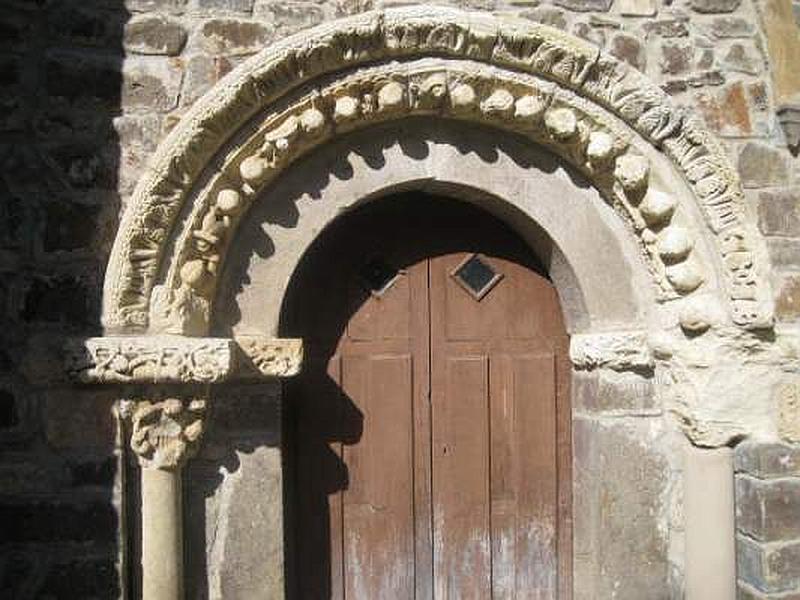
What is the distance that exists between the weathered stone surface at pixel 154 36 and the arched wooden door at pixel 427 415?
0.97m

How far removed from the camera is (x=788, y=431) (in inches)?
111

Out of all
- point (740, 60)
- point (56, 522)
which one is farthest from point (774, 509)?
point (56, 522)

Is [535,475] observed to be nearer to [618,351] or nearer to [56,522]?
[618,351]

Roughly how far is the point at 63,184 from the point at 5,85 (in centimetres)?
38

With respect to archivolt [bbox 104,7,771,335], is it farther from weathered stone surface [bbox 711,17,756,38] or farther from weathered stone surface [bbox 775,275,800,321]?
weathered stone surface [bbox 711,17,756,38]

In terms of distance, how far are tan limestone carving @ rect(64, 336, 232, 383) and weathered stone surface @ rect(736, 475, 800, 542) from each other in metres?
2.01

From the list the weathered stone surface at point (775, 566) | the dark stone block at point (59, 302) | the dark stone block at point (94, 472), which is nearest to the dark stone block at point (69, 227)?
the dark stone block at point (59, 302)

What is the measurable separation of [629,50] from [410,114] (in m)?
0.88

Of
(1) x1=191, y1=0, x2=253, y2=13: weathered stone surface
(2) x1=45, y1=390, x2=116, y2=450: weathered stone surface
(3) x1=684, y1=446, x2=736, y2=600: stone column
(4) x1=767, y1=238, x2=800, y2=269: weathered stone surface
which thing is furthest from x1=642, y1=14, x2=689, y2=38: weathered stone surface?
(2) x1=45, y1=390, x2=116, y2=450: weathered stone surface

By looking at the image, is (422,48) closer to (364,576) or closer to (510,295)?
(510,295)

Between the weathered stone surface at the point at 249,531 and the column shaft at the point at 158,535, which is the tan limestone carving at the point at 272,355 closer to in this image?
the weathered stone surface at the point at 249,531

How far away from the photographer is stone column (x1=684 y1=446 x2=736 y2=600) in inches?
112

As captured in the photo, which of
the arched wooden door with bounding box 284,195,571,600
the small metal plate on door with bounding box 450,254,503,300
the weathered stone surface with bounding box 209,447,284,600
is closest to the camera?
the weathered stone surface with bounding box 209,447,284,600

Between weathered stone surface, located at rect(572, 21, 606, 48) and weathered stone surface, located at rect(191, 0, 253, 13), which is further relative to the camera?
weathered stone surface, located at rect(572, 21, 606, 48)
